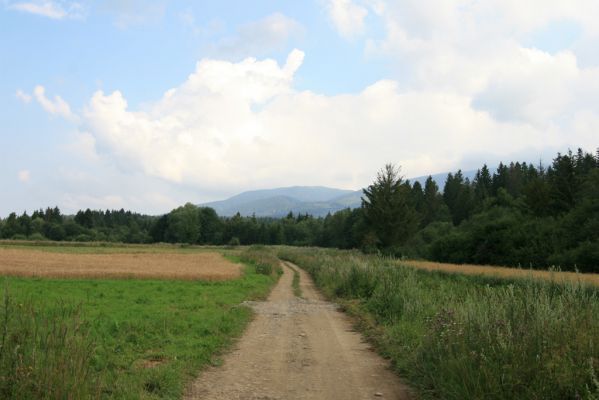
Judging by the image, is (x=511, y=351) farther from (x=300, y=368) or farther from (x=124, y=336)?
(x=124, y=336)

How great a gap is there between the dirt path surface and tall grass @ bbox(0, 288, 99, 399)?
2.65 meters

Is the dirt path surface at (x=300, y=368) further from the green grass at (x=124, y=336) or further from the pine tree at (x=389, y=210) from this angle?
the pine tree at (x=389, y=210)

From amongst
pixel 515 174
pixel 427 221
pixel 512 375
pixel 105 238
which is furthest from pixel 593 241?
pixel 105 238

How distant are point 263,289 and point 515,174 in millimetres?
102977

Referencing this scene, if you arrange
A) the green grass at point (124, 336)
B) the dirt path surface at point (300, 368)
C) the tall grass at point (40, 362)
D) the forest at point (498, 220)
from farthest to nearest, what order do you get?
the forest at point (498, 220)
the dirt path surface at point (300, 368)
the green grass at point (124, 336)
the tall grass at point (40, 362)

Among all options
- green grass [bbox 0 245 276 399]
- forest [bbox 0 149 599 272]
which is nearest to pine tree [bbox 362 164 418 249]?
forest [bbox 0 149 599 272]

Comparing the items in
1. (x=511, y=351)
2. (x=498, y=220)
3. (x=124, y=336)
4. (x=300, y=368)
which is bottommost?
(x=300, y=368)

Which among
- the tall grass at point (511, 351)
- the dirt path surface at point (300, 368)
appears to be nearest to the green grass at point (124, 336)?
the dirt path surface at point (300, 368)

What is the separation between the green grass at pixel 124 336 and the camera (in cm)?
541

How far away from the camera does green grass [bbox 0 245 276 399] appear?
17.8ft

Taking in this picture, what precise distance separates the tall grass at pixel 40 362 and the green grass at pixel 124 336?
0.4 inches

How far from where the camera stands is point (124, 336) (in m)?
11.8

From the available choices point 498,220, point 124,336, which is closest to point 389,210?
point 498,220

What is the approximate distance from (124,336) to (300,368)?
4981 mm
